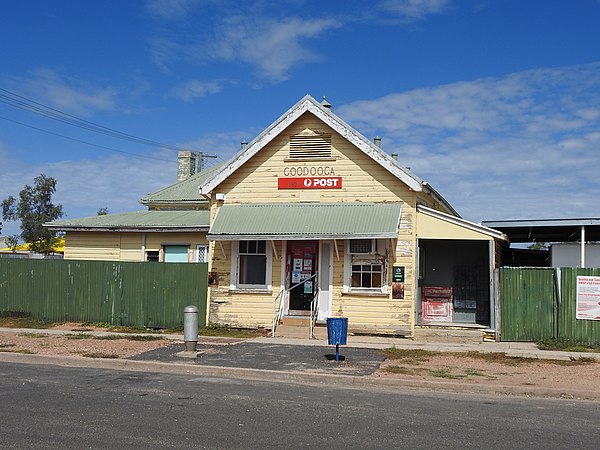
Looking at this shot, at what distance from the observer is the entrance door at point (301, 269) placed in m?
18.3

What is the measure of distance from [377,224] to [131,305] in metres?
7.68

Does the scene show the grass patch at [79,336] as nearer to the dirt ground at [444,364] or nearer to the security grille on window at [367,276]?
the dirt ground at [444,364]

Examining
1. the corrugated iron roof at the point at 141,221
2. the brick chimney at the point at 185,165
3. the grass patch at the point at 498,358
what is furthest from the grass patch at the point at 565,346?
the brick chimney at the point at 185,165

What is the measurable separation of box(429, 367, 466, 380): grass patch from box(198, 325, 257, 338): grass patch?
6594 millimetres

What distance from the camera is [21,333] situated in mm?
17672

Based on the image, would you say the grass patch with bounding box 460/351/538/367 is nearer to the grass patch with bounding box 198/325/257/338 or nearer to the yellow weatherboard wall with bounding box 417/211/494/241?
the yellow weatherboard wall with bounding box 417/211/494/241

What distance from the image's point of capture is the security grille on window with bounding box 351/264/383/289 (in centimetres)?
1772

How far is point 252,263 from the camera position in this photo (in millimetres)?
18797

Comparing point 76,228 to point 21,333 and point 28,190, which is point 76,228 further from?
point 28,190

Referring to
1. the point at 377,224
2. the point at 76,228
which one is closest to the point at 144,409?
the point at 377,224

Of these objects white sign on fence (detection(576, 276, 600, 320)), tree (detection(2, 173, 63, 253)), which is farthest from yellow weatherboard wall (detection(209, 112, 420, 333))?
tree (detection(2, 173, 63, 253))

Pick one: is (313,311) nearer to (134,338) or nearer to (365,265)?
(365,265)

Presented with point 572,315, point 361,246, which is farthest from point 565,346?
point 361,246

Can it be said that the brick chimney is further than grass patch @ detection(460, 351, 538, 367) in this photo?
Yes
